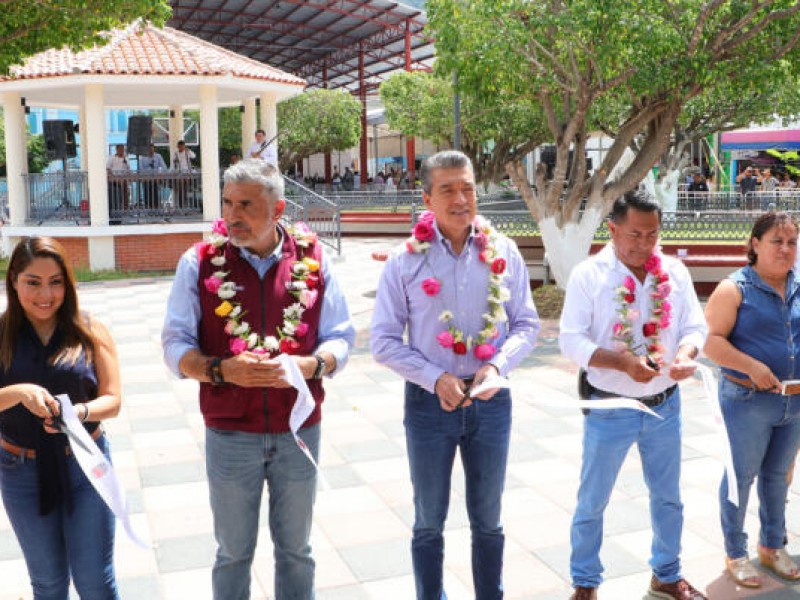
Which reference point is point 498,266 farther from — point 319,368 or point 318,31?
point 318,31

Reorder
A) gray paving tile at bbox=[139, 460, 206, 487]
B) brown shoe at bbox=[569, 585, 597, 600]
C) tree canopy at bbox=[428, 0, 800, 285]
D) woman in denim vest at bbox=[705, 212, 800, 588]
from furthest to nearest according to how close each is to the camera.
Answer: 1. tree canopy at bbox=[428, 0, 800, 285]
2. gray paving tile at bbox=[139, 460, 206, 487]
3. woman in denim vest at bbox=[705, 212, 800, 588]
4. brown shoe at bbox=[569, 585, 597, 600]

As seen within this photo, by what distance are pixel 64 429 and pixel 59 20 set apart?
9.67 meters

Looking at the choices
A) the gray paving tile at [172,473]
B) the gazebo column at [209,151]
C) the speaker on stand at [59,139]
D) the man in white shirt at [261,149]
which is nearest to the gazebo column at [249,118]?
the gazebo column at [209,151]

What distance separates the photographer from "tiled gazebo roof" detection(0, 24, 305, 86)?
54.4 ft

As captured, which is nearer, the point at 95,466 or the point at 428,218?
the point at 95,466

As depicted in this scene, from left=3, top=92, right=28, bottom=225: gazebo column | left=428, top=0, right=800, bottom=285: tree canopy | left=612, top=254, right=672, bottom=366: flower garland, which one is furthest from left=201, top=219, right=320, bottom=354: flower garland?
left=3, top=92, right=28, bottom=225: gazebo column

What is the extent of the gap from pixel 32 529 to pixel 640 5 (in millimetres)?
8532

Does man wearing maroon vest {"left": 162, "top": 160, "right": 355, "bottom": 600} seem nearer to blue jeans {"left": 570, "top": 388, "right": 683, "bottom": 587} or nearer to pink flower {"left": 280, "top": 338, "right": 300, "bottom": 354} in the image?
pink flower {"left": 280, "top": 338, "right": 300, "bottom": 354}

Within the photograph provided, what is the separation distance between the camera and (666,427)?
11.7 ft

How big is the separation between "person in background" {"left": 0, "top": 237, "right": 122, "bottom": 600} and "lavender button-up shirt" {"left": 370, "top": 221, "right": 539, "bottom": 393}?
1.00 m

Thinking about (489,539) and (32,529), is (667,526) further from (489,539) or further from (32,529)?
(32,529)

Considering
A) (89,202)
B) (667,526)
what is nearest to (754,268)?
(667,526)

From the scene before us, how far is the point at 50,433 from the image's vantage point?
2965mm

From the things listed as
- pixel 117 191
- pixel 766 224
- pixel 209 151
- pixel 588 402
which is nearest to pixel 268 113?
pixel 209 151
